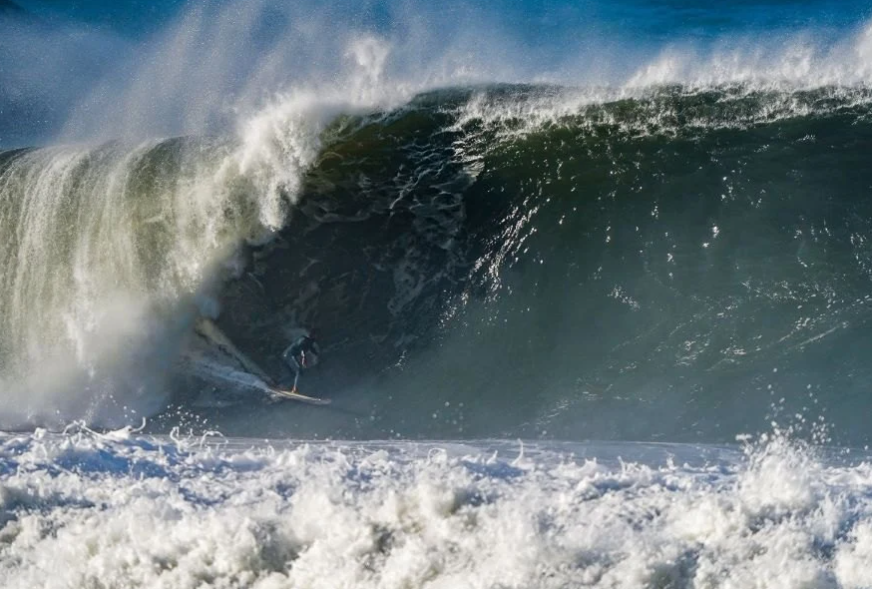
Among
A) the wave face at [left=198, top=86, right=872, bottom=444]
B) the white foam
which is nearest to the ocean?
the wave face at [left=198, top=86, right=872, bottom=444]

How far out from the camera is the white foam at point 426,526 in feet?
11.1

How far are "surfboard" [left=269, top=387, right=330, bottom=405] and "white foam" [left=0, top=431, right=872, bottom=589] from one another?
294 centimetres

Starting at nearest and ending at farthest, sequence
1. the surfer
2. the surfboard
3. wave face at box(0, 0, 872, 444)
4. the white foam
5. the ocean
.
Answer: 1. the white foam
2. the ocean
3. wave face at box(0, 0, 872, 444)
4. the surfboard
5. the surfer

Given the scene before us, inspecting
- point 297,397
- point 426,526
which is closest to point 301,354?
point 297,397

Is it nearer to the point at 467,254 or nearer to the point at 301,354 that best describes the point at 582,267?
the point at 467,254

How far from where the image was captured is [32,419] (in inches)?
299

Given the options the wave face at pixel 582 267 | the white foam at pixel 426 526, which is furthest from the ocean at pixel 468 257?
the white foam at pixel 426 526

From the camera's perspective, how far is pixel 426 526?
3574 millimetres

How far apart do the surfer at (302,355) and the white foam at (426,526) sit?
3162mm

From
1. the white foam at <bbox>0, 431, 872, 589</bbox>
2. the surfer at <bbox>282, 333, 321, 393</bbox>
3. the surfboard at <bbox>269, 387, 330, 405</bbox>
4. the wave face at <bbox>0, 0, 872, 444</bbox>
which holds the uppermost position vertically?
the wave face at <bbox>0, 0, 872, 444</bbox>

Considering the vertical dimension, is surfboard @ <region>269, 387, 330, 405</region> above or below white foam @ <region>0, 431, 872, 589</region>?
above

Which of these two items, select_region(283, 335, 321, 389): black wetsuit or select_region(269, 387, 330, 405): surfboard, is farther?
select_region(283, 335, 321, 389): black wetsuit

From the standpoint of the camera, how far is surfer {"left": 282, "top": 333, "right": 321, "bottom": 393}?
739 cm

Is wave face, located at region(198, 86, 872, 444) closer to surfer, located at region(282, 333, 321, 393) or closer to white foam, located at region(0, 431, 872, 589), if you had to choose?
surfer, located at region(282, 333, 321, 393)
